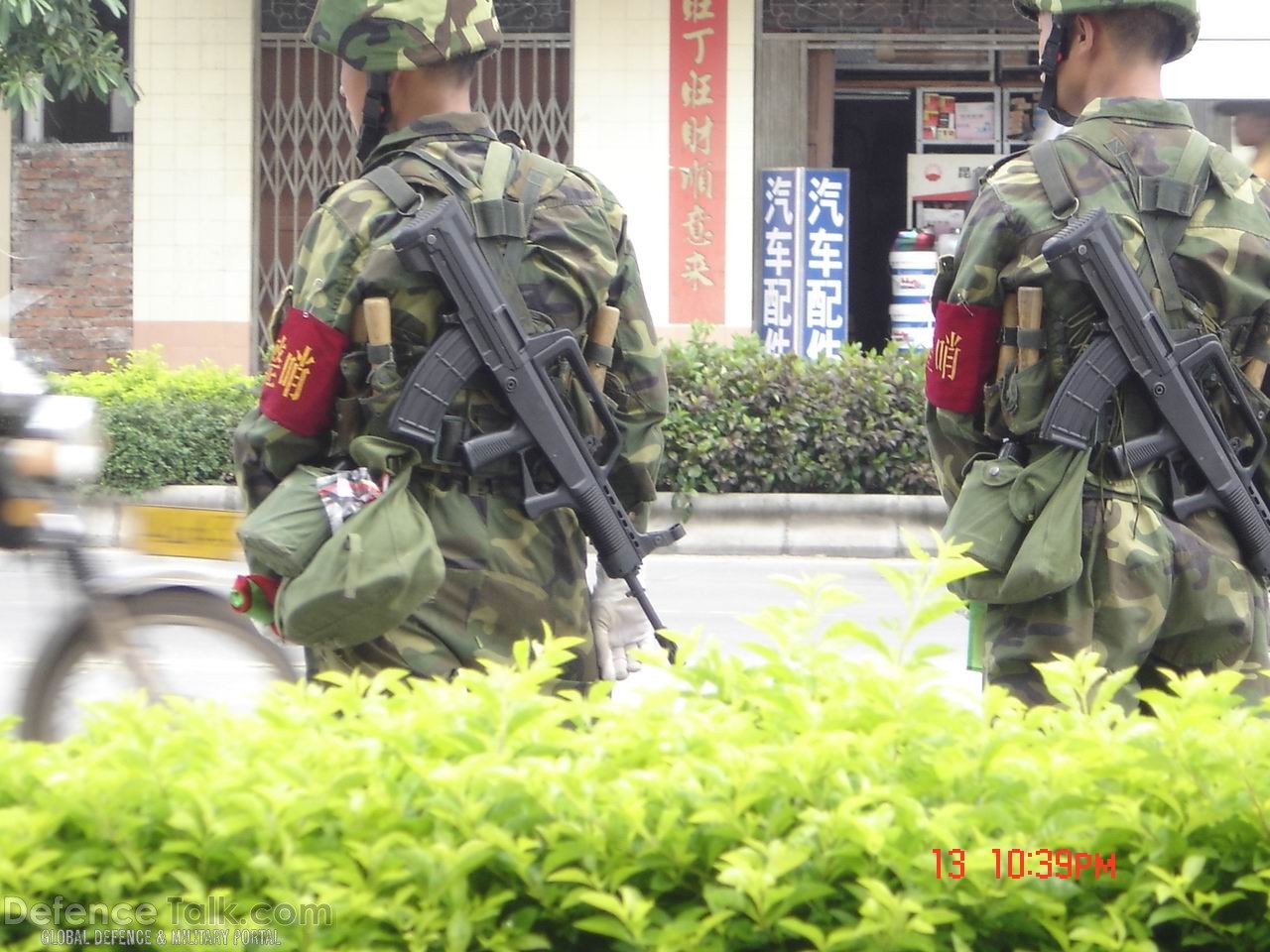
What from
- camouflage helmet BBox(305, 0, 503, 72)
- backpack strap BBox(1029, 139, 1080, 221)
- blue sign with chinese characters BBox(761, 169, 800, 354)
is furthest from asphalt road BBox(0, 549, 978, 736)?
blue sign with chinese characters BBox(761, 169, 800, 354)

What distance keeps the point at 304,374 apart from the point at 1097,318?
3.93 ft

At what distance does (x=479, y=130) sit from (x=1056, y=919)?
5.56ft

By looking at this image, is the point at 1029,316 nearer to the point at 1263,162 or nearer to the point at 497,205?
the point at 497,205

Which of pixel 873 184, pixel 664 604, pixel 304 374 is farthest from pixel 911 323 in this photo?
Result: pixel 304 374

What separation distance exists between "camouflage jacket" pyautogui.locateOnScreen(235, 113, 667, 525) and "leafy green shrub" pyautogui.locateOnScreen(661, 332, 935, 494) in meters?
5.89

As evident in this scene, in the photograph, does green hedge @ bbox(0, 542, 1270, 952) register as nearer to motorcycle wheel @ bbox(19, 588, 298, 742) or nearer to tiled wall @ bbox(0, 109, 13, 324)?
motorcycle wheel @ bbox(19, 588, 298, 742)

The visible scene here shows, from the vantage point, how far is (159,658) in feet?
12.7

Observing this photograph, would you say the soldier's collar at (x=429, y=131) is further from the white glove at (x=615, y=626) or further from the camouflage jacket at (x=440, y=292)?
the white glove at (x=615, y=626)

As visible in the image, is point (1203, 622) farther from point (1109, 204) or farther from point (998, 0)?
point (998, 0)

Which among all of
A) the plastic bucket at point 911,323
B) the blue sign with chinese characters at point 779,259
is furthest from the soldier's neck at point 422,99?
the plastic bucket at point 911,323

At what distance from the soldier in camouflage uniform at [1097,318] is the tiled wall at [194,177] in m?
9.41

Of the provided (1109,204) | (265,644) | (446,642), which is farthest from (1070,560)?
(265,644)

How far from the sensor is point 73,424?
3.79 metres

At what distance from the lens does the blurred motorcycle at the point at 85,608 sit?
12.3 ft
